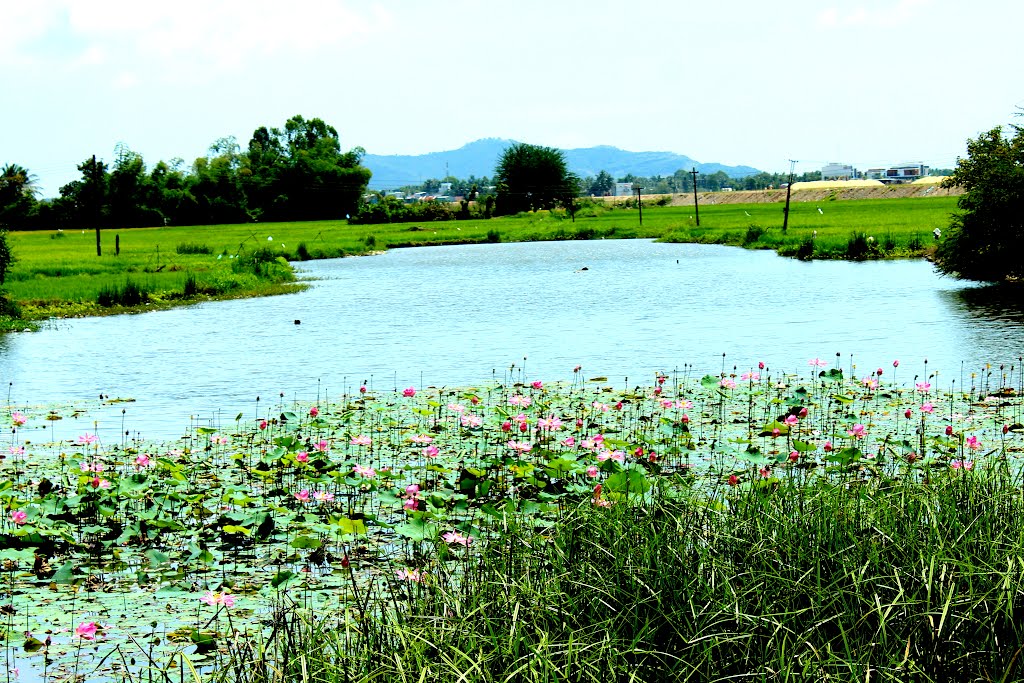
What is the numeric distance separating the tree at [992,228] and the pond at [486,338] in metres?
1.37

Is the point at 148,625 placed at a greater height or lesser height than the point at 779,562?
lesser

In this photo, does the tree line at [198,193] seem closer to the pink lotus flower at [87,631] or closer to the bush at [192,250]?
the bush at [192,250]

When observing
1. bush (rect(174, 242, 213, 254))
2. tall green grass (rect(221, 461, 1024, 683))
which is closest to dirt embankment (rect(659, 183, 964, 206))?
bush (rect(174, 242, 213, 254))

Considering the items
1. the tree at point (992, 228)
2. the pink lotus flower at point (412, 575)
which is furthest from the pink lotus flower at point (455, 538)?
the tree at point (992, 228)

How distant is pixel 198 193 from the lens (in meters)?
127

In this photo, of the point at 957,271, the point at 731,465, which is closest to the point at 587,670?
the point at 731,465

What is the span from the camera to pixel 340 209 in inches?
5359

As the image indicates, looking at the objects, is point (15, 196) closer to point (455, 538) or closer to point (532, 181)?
point (532, 181)

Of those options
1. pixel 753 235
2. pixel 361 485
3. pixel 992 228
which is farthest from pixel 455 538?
pixel 753 235

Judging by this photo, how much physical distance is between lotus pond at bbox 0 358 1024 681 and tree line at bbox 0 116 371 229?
9191cm

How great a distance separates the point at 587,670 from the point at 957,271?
128ft

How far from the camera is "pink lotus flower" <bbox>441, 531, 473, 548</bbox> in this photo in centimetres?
806

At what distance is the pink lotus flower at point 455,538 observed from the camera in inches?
317

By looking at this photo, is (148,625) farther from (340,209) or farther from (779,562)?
(340,209)
